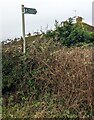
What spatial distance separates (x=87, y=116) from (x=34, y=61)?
202 centimetres

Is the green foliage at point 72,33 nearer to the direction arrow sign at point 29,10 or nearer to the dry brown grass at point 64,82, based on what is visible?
the direction arrow sign at point 29,10

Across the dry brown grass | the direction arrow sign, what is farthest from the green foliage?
the dry brown grass

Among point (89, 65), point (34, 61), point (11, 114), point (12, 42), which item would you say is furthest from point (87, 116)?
point (12, 42)

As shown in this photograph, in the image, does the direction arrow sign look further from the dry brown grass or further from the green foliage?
the green foliage

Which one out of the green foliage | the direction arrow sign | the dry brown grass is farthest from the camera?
the green foliage

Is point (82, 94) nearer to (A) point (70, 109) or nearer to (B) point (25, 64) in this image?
(A) point (70, 109)

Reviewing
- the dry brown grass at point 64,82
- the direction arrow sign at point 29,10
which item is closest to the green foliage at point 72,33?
the direction arrow sign at point 29,10

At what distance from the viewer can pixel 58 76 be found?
6.44m

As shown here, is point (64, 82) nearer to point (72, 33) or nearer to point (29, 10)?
point (29, 10)

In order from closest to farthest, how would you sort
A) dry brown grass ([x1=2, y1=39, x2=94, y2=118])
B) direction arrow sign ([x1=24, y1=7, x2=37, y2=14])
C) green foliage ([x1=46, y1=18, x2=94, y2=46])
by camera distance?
dry brown grass ([x1=2, y1=39, x2=94, y2=118]), direction arrow sign ([x1=24, y1=7, x2=37, y2=14]), green foliage ([x1=46, y1=18, x2=94, y2=46])

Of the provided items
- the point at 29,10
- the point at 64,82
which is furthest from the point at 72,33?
the point at 64,82

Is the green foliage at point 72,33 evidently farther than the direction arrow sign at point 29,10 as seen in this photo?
Yes

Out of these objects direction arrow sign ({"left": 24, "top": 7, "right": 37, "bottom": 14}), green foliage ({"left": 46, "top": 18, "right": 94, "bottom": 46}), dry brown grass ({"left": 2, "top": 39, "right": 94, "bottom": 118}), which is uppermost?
direction arrow sign ({"left": 24, "top": 7, "right": 37, "bottom": 14})

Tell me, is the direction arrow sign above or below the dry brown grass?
above
